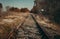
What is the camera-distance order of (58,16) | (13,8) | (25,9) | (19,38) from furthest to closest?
(25,9) → (13,8) → (58,16) → (19,38)

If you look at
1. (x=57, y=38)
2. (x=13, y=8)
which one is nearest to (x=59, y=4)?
(x=57, y=38)

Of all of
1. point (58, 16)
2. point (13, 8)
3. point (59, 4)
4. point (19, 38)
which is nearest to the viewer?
point (19, 38)

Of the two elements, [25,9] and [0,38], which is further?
[25,9]

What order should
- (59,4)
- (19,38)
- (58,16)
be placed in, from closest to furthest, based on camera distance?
(19,38) → (58,16) → (59,4)

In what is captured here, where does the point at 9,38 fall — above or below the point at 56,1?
below

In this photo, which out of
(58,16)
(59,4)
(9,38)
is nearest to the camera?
(9,38)

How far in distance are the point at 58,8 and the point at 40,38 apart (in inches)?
599

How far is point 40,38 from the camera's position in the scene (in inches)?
371

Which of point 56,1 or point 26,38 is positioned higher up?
point 56,1

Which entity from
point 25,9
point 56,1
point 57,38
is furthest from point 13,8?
point 57,38

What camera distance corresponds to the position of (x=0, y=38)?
9094mm

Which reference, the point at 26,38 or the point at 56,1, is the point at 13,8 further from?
the point at 26,38

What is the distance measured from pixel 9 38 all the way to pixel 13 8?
59.5m

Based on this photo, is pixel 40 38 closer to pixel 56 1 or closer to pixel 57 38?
pixel 57 38
